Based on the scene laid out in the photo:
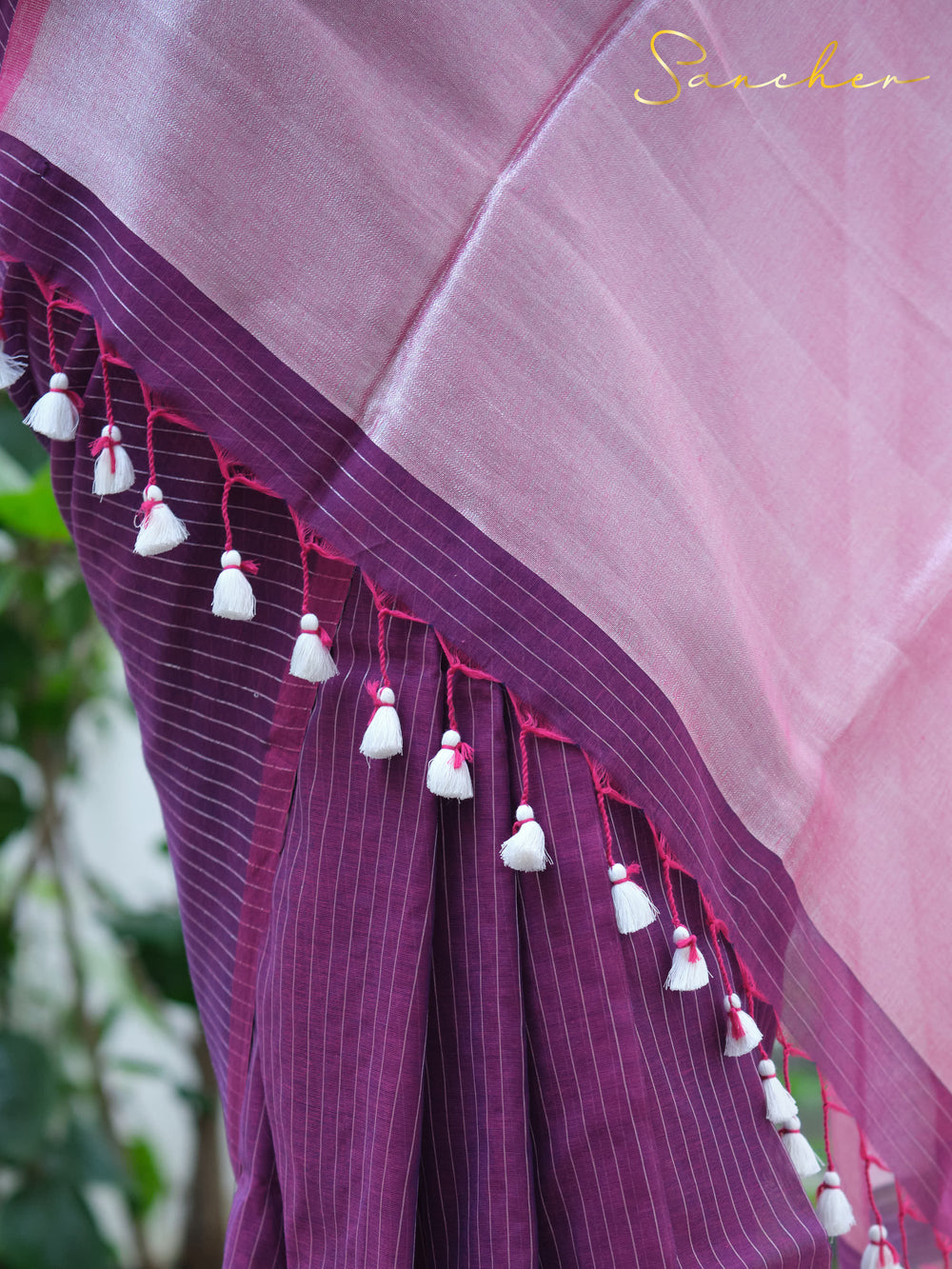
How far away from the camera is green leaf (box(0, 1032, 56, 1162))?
870mm

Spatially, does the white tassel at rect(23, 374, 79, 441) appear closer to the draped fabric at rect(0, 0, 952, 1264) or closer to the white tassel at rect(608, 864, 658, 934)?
the draped fabric at rect(0, 0, 952, 1264)

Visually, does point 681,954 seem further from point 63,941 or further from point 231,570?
point 63,941

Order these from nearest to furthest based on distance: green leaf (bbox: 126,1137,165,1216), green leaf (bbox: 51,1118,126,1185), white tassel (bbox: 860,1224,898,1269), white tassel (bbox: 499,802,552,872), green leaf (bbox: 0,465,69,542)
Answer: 1. white tassel (bbox: 499,802,552,872)
2. white tassel (bbox: 860,1224,898,1269)
3. green leaf (bbox: 0,465,69,542)
4. green leaf (bbox: 51,1118,126,1185)
5. green leaf (bbox: 126,1137,165,1216)

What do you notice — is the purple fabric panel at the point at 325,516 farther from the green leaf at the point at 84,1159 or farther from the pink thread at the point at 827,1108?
the green leaf at the point at 84,1159

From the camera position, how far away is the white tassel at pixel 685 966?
46 cm

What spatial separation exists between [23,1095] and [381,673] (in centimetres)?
69

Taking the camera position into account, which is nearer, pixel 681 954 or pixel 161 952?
pixel 681 954

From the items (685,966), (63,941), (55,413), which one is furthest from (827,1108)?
(63,941)

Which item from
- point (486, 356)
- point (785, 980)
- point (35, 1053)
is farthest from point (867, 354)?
point (35, 1053)

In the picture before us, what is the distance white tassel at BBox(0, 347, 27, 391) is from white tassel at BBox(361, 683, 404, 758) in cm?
23

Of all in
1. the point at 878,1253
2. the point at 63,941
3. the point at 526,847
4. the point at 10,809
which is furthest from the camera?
the point at 63,941

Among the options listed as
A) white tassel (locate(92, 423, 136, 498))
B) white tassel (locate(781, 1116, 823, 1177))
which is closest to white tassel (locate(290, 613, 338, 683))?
white tassel (locate(92, 423, 136, 498))

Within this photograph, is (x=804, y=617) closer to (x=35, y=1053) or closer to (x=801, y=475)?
(x=801, y=475)

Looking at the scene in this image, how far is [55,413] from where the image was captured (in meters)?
0.46
